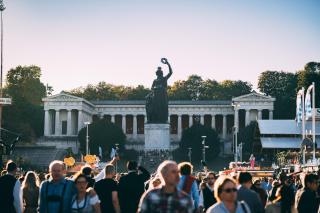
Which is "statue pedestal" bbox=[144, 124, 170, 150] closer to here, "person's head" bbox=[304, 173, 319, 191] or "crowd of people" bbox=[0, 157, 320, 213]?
"crowd of people" bbox=[0, 157, 320, 213]

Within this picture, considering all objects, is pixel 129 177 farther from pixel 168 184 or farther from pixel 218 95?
pixel 218 95

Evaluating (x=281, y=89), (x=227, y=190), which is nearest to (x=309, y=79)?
(x=281, y=89)

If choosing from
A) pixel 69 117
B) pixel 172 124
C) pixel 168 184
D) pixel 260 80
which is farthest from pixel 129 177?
pixel 260 80

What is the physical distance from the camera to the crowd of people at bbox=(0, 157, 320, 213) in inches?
309

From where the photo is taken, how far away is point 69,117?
117 metres

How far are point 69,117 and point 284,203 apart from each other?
106111 millimetres

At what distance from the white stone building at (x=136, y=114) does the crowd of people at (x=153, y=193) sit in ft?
332

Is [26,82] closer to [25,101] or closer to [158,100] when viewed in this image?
[25,101]

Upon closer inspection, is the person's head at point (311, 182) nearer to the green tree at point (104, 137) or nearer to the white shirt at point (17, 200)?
the white shirt at point (17, 200)

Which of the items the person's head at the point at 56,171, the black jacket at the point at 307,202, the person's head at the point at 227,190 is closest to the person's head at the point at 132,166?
the person's head at the point at 56,171

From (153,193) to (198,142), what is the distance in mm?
87745

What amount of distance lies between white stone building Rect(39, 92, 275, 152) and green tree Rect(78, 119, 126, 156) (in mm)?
13010

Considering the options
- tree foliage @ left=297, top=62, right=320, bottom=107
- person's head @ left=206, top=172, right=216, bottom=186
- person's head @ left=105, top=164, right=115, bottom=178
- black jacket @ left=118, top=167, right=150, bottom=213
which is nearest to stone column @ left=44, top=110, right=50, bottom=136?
tree foliage @ left=297, top=62, right=320, bottom=107

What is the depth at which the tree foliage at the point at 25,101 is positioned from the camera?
105 meters
